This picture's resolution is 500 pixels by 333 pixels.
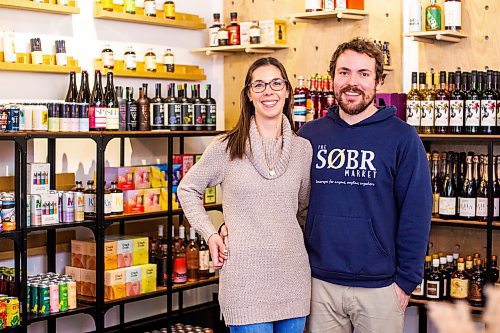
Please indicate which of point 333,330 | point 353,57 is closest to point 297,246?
point 333,330

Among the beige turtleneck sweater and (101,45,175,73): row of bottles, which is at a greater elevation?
(101,45,175,73): row of bottles

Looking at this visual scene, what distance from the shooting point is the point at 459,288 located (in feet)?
13.5

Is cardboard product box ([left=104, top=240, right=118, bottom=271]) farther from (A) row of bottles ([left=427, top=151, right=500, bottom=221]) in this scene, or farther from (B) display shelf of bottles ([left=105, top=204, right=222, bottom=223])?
(A) row of bottles ([left=427, top=151, right=500, bottom=221])

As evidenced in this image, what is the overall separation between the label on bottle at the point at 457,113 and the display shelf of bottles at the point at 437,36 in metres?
0.38

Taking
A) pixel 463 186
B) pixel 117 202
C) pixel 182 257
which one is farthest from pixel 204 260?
pixel 463 186

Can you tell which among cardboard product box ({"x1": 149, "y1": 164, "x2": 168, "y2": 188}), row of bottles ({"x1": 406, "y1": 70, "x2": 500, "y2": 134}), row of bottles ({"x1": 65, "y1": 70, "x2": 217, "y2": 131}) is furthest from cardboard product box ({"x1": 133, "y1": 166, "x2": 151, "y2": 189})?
row of bottles ({"x1": 406, "y1": 70, "x2": 500, "y2": 134})

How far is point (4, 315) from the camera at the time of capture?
12.5 feet

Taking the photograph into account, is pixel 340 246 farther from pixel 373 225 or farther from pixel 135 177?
pixel 135 177


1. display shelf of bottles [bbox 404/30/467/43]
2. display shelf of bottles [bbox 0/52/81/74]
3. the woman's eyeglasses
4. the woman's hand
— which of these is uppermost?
display shelf of bottles [bbox 404/30/467/43]

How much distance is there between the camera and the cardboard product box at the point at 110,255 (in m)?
4.39

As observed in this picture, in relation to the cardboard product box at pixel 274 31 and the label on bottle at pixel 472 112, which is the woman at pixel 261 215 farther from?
the cardboard product box at pixel 274 31

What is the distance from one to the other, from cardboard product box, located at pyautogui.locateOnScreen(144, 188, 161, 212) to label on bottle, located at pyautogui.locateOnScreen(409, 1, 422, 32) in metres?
1.77

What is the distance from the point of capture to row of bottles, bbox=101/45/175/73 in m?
4.76

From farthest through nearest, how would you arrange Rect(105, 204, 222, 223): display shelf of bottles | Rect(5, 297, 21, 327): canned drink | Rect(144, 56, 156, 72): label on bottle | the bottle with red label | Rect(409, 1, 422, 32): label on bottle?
the bottle with red label < Rect(144, 56, 156, 72): label on bottle < Rect(105, 204, 222, 223): display shelf of bottles < Rect(409, 1, 422, 32): label on bottle < Rect(5, 297, 21, 327): canned drink
